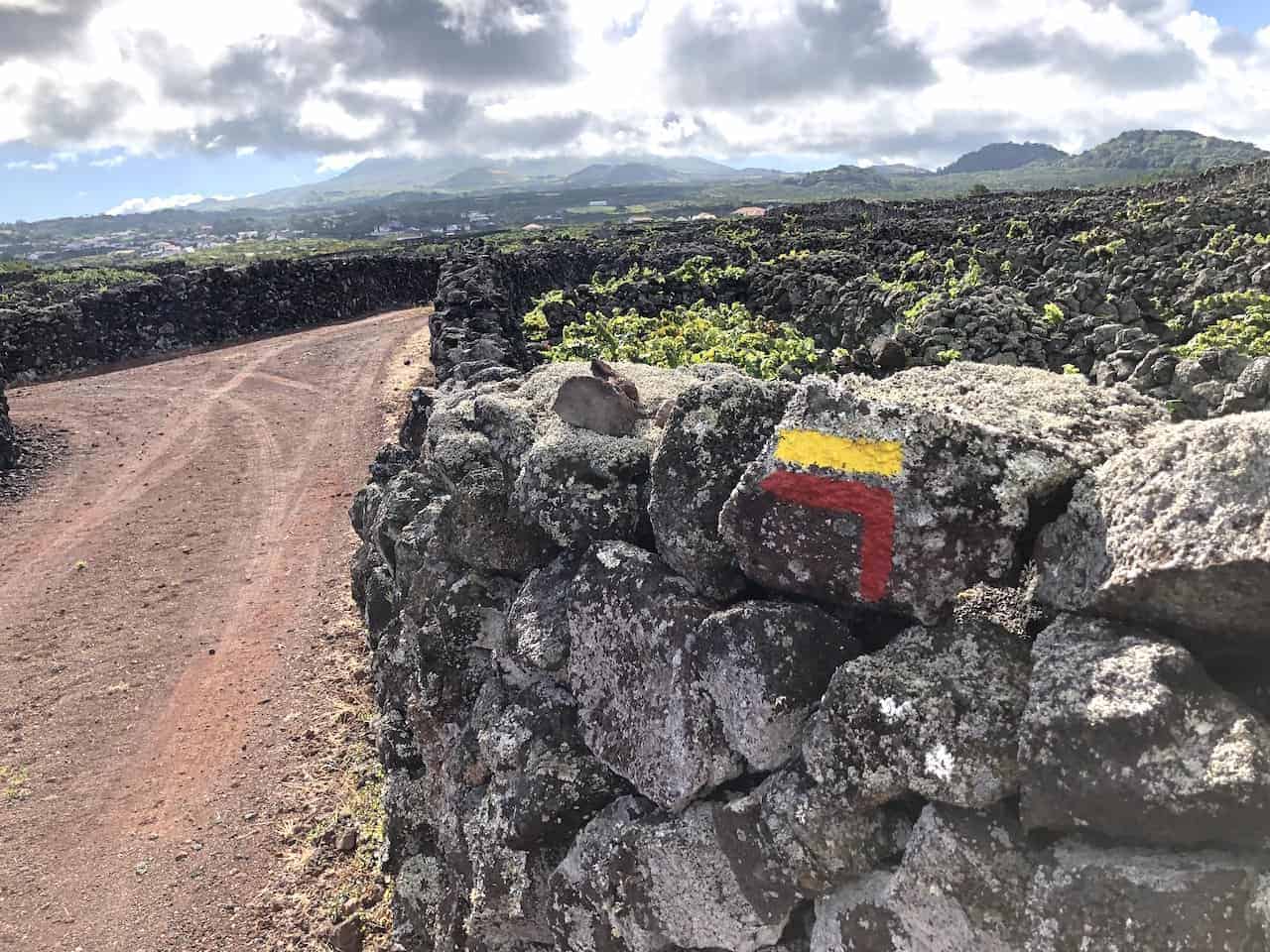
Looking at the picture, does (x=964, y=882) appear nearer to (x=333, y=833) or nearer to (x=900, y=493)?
(x=900, y=493)

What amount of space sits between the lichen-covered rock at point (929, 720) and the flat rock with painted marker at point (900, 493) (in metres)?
0.27

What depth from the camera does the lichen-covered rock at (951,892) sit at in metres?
3.41

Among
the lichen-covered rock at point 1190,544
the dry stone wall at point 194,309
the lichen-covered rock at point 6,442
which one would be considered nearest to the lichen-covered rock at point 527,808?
the lichen-covered rock at point 1190,544

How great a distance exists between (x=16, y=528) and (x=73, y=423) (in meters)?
7.49

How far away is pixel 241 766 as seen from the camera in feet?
33.4

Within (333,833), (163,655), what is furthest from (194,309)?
(333,833)

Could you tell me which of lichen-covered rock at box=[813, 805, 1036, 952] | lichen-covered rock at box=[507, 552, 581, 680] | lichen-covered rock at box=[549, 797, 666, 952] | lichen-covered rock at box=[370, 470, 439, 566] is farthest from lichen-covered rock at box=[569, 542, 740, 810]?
lichen-covered rock at box=[370, 470, 439, 566]

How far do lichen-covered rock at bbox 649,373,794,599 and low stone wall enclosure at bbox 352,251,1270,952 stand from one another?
0.02m

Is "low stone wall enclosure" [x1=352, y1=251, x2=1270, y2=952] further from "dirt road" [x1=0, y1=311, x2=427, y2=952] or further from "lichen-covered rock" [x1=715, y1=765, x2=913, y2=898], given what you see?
"dirt road" [x1=0, y1=311, x2=427, y2=952]

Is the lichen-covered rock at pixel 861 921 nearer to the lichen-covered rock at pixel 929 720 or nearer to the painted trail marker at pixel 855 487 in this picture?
the lichen-covered rock at pixel 929 720

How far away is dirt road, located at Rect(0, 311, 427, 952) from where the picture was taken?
8633 mm

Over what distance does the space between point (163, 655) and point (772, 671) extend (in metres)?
11.5

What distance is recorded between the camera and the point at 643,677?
502 cm

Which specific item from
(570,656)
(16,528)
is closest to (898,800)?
(570,656)
